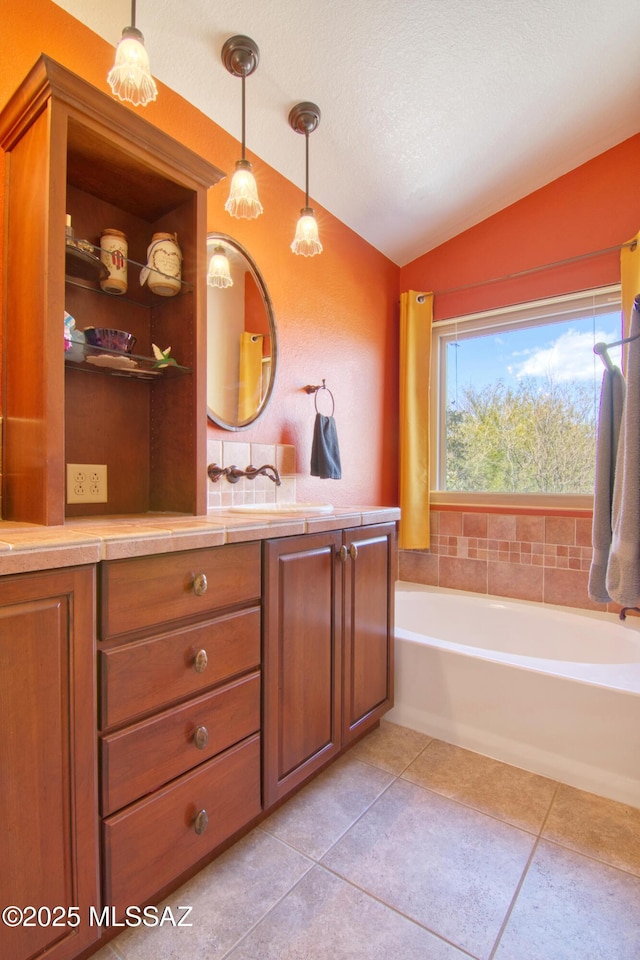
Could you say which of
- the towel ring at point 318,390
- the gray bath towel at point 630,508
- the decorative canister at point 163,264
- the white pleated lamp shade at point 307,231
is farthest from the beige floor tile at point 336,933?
the white pleated lamp shade at point 307,231

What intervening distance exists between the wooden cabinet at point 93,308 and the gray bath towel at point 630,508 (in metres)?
1.15

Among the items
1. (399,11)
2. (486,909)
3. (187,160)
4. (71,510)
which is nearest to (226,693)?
(71,510)

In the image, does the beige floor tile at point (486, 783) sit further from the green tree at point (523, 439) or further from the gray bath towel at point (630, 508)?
the green tree at point (523, 439)

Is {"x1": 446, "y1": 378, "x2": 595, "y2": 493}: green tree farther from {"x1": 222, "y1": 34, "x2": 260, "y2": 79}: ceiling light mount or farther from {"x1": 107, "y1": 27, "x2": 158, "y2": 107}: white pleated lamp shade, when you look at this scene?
{"x1": 107, "y1": 27, "x2": 158, "y2": 107}: white pleated lamp shade

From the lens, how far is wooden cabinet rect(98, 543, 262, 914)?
979 mm

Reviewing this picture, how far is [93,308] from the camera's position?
1.48 m

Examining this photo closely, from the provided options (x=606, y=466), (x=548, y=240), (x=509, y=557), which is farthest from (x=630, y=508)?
(x=548, y=240)

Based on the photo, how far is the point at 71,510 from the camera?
4.69 feet

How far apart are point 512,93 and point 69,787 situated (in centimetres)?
279

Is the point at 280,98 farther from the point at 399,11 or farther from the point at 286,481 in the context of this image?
the point at 286,481

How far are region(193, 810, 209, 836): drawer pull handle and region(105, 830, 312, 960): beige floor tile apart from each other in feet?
0.65

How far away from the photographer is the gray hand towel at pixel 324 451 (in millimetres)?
2240

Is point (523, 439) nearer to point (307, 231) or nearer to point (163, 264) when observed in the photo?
point (307, 231)

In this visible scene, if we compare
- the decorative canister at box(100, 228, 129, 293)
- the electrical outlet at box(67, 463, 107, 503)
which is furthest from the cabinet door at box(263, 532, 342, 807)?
the decorative canister at box(100, 228, 129, 293)
